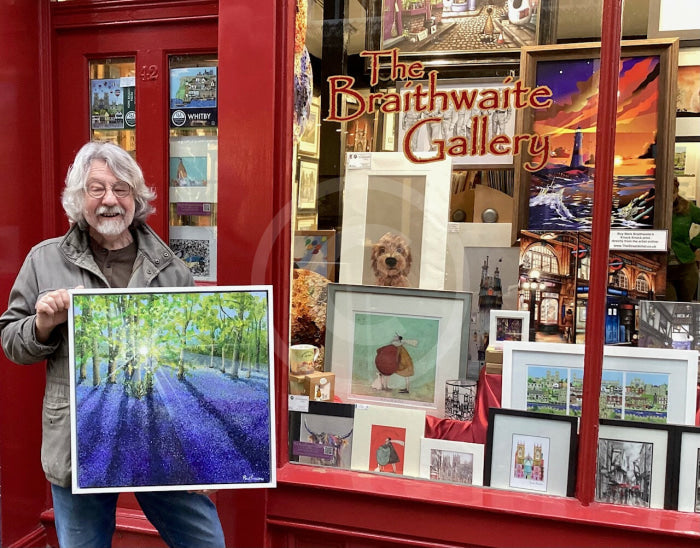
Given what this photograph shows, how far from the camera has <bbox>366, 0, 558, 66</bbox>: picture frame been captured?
2689 mm

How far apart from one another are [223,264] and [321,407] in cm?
82

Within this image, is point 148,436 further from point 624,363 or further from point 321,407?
point 624,363

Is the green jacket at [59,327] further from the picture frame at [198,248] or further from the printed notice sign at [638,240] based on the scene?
the printed notice sign at [638,240]

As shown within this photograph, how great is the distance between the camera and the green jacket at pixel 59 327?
207 centimetres

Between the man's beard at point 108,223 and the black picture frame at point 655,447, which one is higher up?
the man's beard at point 108,223

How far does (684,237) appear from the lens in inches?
102

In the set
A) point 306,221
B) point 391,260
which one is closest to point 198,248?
point 306,221

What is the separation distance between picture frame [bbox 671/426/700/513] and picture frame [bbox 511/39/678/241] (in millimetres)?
868

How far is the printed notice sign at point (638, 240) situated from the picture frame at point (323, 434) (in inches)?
54.4

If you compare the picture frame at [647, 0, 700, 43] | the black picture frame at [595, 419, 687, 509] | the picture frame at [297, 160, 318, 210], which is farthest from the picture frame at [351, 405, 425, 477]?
the picture frame at [647, 0, 700, 43]

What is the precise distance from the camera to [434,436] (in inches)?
111

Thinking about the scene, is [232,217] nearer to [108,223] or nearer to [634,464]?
[108,223]

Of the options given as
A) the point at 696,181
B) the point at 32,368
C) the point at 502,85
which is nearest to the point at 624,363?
the point at 696,181

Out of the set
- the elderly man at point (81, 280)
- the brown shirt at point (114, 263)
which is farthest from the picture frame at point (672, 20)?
the brown shirt at point (114, 263)
